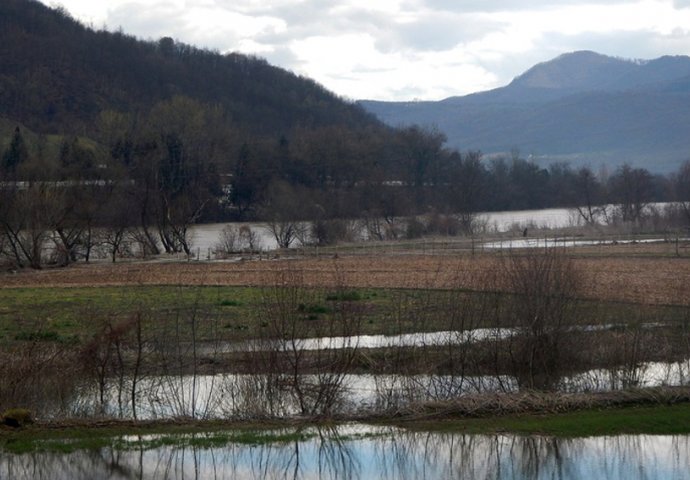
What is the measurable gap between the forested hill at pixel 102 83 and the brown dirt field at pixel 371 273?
76498mm

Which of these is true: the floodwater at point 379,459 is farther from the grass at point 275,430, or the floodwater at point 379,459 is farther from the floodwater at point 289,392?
the floodwater at point 289,392

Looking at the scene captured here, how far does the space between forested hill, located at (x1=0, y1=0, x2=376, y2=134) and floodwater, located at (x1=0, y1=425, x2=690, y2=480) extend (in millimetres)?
120547

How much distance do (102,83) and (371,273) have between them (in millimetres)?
116354

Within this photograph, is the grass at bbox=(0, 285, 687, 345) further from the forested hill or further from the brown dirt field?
the forested hill

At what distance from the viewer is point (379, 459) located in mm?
17031

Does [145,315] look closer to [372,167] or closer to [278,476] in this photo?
[278,476]

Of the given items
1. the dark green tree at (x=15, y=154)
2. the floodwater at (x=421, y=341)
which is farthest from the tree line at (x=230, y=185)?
the floodwater at (x=421, y=341)

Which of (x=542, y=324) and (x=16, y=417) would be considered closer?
(x=16, y=417)

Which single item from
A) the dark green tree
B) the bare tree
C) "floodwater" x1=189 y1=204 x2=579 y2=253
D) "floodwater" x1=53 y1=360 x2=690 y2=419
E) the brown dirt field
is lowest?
→ "floodwater" x1=53 y1=360 x2=690 y2=419

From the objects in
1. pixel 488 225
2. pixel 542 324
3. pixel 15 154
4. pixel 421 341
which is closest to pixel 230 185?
pixel 15 154

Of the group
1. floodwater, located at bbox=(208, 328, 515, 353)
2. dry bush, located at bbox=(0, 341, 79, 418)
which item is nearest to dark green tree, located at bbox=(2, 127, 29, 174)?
floodwater, located at bbox=(208, 328, 515, 353)

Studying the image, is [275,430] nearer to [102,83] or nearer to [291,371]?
[291,371]

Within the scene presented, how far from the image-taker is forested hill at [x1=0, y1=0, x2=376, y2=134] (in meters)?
142

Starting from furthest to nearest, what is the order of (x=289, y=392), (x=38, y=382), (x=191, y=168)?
1. (x=191, y=168)
2. (x=289, y=392)
3. (x=38, y=382)
